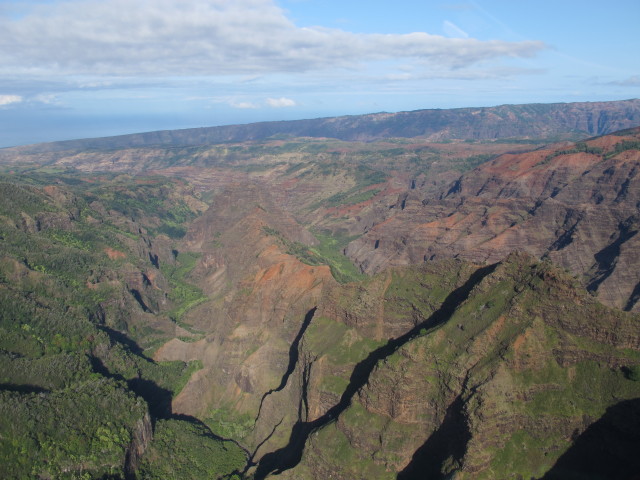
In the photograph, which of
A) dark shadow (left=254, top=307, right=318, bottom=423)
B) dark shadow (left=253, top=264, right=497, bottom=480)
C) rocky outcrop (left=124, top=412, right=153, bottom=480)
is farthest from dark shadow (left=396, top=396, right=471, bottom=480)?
rocky outcrop (left=124, top=412, right=153, bottom=480)

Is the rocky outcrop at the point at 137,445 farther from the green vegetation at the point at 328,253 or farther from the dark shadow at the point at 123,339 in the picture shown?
the green vegetation at the point at 328,253

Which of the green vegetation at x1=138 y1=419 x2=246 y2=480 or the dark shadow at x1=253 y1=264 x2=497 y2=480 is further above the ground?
the dark shadow at x1=253 y1=264 x2=497 y2=480

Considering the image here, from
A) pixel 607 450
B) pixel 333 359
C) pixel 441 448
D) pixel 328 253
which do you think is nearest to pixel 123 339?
pixel 333 359

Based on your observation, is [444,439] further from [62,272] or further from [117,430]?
[62,272]

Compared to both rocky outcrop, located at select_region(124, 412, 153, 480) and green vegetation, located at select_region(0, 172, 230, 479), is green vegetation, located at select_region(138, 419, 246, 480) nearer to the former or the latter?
green vegetation, located at select_region(0, 172, 230, 479)

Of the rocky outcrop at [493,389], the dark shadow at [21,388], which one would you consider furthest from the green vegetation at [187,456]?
the dark shadow at [21,388]

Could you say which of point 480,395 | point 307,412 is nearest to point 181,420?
point 307,412
